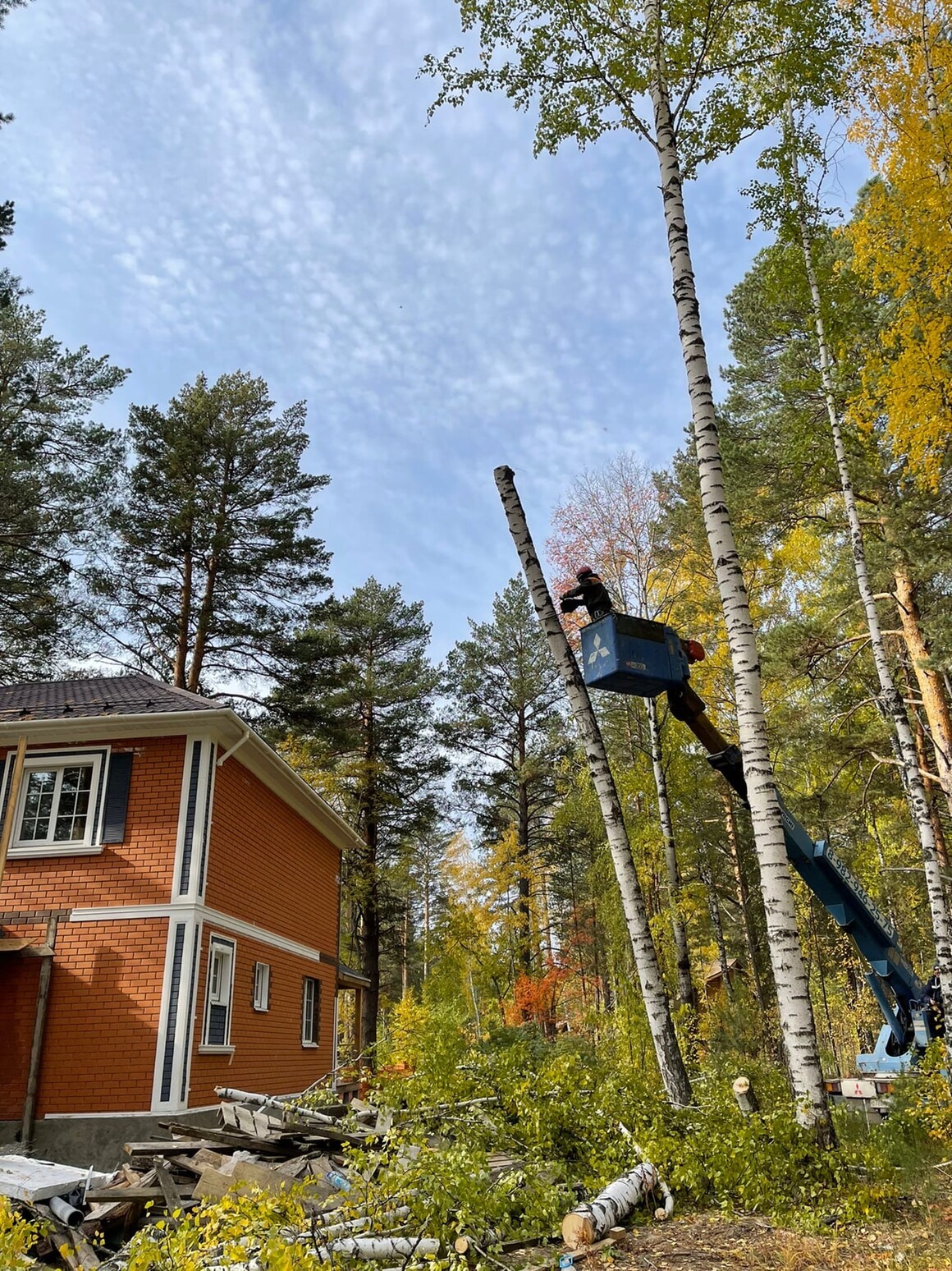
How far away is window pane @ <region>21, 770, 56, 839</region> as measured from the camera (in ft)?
39.1

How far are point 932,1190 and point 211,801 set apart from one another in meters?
9.15

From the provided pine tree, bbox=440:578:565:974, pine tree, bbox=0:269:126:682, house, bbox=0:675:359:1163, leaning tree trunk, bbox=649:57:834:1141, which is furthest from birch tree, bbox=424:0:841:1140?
pine tree, bbox=440:578:565:974

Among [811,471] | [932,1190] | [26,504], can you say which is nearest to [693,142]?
[811,471]

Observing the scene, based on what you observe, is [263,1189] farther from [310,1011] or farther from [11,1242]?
[310,1011]

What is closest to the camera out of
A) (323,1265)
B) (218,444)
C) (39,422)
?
(323,1265)

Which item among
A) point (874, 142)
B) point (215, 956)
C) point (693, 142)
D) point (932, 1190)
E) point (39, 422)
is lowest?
point (932, 1190)

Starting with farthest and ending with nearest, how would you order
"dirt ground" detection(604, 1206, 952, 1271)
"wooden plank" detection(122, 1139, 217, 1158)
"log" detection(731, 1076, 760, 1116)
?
"wooden plank" detection(122, 1139, 217, 1158), "log" detection(731, 1076, 760, 1116), "dirt ground" detection(604, 1206, 952, 1271)

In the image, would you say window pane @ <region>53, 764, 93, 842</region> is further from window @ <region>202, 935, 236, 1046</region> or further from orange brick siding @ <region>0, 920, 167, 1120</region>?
window @ <region>202, 935, 236, 1046</region>

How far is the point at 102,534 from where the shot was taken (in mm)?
18766

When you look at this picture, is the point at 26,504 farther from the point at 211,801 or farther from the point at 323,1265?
the point at 323,1265

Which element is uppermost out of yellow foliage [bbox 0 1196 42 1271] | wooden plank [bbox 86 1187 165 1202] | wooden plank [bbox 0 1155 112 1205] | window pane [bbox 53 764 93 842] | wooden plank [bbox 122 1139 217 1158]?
window pane [bbox 53 764 93 842]

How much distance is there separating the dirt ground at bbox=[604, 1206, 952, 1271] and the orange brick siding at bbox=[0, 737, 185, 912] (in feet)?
26.3

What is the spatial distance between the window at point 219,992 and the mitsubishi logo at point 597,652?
24.9 feet

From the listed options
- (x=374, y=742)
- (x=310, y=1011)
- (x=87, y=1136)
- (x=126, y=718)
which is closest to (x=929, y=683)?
(x=126, y=718)
